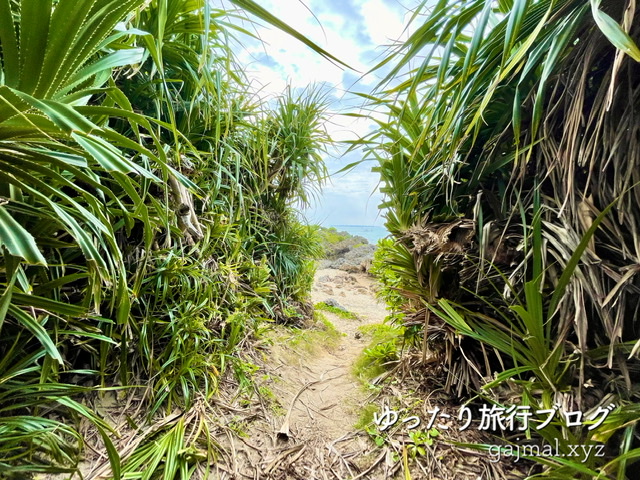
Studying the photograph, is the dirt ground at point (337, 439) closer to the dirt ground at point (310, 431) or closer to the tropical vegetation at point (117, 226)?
the dirt ground at point (310, 431)

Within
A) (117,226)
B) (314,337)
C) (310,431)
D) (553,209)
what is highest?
(553,209)

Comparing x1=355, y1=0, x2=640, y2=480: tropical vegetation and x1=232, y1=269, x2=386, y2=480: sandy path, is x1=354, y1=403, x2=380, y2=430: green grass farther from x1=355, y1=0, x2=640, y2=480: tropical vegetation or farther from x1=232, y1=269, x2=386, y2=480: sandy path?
x1=355, y1=0, x2=640, y2=480: tropical vegetation

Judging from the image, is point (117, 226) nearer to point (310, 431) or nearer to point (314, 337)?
point (310, 431)

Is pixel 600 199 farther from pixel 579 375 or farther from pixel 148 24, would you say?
pixel 148 24

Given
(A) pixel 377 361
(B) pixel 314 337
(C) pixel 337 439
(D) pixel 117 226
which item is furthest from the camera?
(B) pixel 314 337

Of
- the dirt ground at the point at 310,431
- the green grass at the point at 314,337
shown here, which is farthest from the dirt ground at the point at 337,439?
the green grass at the point at 314,337

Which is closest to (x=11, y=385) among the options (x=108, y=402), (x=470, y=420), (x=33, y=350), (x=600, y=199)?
(x=33, y=350)

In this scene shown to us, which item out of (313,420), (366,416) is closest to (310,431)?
(313,420)

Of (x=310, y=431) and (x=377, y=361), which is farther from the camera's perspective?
(x=377, y=361)

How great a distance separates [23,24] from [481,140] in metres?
1.22

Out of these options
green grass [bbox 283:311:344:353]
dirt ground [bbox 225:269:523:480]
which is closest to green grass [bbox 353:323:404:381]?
dirt ground [bbox 225:269:523:480]

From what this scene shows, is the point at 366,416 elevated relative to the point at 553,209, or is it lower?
lower

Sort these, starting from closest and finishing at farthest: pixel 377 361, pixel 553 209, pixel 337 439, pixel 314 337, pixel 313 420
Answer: pixel 553 209 < pixel 337 439 < pixel 313 420 < pixel 377 361 < pixel 314 337

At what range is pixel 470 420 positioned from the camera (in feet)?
2.90
